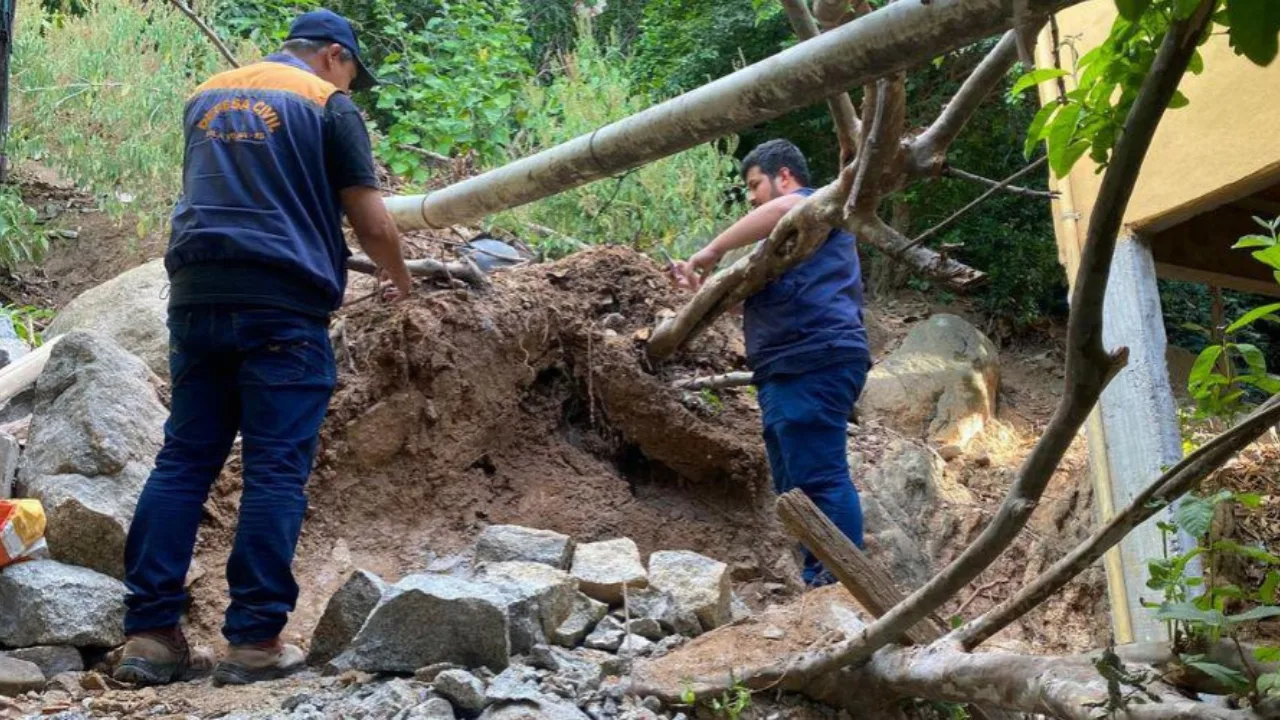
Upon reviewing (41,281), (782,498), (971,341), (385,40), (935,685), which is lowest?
(935,685)

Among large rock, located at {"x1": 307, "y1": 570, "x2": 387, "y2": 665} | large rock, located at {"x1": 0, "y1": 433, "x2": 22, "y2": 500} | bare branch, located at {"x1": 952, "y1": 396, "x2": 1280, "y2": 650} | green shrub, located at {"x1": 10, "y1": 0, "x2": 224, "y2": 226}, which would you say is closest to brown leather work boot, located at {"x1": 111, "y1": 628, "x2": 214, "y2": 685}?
large rock, located at {"x1": 307, "y1": 570, "x2": 387, "y2": 665}

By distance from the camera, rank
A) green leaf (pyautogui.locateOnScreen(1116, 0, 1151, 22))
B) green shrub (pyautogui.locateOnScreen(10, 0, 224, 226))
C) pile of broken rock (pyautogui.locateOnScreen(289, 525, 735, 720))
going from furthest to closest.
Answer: green shrub (pyautogui.locateOnScreen(10, 0, 224, 226)), pile of broken rock (pyautogui.locateOnScreen(289, 525, 735, 720)), green leaf (pyautogui.locateOnScreen(1116, 0, 1151, 22))

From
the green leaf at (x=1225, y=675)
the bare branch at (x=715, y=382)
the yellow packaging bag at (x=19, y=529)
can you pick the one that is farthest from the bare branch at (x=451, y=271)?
the green leaf at (x=1225, y=675)

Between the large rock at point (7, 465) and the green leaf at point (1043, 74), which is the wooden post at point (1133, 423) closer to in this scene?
the green leaf at point (1043, 74)

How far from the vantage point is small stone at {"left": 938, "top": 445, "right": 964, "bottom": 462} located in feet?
27.2

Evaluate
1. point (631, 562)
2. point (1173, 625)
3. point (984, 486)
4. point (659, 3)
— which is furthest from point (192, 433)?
point (659, 3)

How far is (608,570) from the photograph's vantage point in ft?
13.8

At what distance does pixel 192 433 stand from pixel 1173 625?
2633 millimetres

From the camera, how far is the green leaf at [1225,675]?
1.95 metres

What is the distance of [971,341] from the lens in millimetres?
10258

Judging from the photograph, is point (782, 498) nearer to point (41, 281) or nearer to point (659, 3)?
point (41, 281)

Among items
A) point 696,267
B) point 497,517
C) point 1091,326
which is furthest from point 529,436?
point 1091,326

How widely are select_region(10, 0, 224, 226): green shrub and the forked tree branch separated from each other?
650cm

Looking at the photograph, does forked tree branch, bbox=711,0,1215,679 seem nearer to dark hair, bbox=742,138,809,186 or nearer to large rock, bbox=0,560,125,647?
large rock, bbox=0,560,125,647
